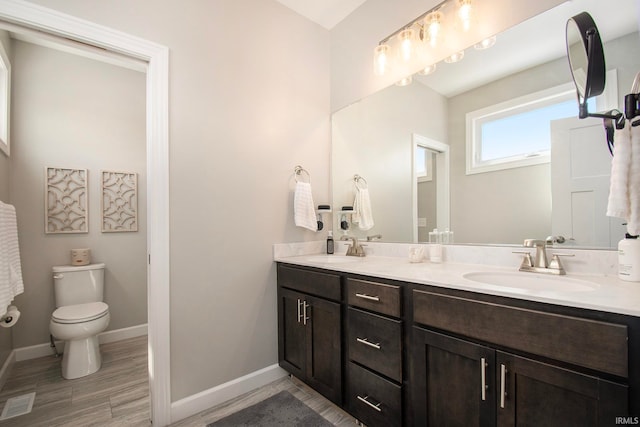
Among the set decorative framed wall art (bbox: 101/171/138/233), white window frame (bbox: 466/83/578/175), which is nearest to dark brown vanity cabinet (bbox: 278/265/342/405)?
white window frame (bbox: 466/83/578/175)

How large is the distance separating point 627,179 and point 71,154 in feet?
12.4

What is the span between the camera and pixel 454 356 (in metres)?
1.05

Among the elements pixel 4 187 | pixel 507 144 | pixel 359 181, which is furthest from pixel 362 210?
pixel 4 187

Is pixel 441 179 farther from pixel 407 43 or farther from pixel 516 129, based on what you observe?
pixel 407 43

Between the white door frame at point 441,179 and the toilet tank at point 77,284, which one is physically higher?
the white door frame at point 441,179

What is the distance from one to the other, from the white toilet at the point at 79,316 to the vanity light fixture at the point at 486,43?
3172mm

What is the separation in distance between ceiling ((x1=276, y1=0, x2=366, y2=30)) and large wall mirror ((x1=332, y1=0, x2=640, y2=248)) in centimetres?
76

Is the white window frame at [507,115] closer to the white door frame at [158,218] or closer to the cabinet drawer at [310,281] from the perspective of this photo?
the cabinet drawer at [310,281]

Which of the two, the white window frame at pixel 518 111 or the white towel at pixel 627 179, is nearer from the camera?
the white towel at pixel 627 179

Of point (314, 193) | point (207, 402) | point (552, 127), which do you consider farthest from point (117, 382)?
point (552, 127)

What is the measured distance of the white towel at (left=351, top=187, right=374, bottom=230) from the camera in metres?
2.17

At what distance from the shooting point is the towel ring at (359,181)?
221 cm

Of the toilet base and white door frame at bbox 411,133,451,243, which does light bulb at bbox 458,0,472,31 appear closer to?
white door frame at bbox 411,133,451,243

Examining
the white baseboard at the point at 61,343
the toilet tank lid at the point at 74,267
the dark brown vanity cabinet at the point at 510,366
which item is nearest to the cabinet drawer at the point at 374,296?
the dark brown vanity cabinet at the point at 510,366
